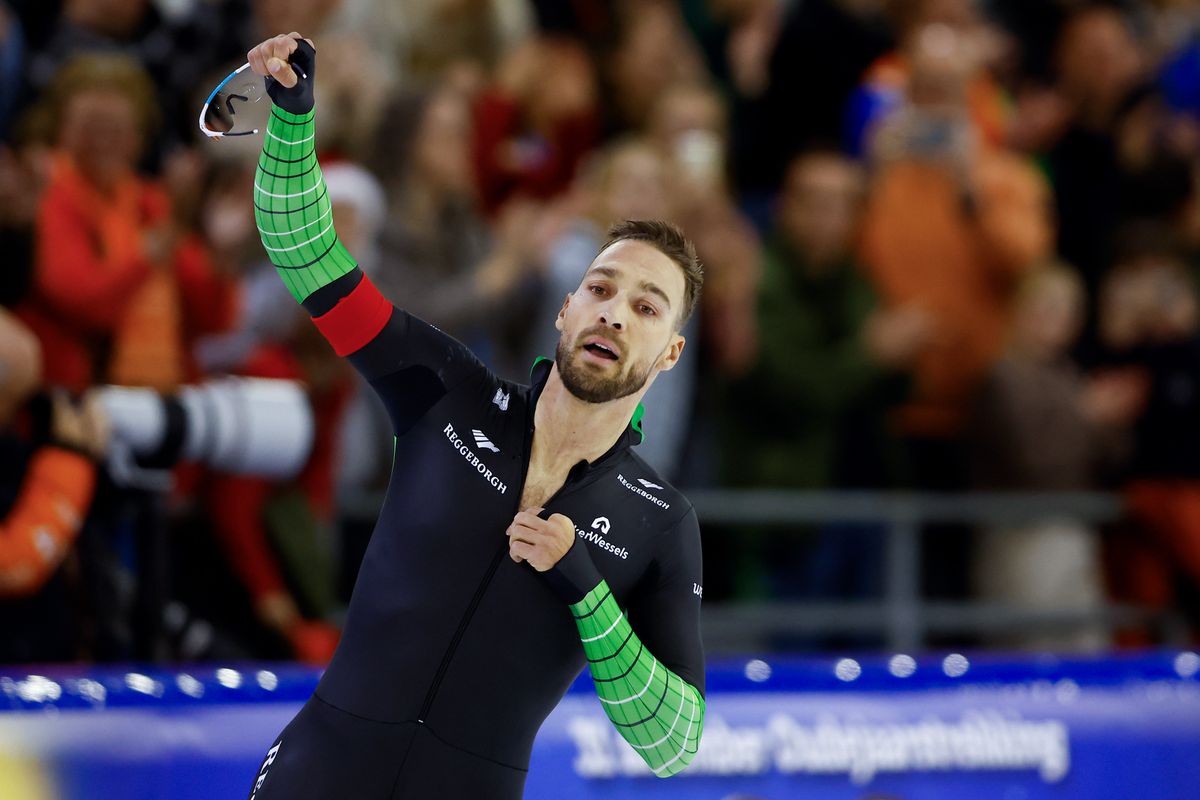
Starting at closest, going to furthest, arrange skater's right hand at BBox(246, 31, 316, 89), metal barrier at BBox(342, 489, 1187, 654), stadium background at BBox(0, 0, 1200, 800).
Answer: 1. skater's right hand at BBox(246, 31, 316, 89)
2. stadium background at BBox(0, 0, 1200, 800)
3. metal barrier at BBox(342, 489, 1187, 654)

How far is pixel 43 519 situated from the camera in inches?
198

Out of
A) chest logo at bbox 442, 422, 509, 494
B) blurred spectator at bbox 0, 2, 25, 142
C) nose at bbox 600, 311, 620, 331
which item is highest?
blurred spectator at bbox 0, 2, 25, 142

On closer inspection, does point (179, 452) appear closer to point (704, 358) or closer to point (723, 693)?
point (723, 693)

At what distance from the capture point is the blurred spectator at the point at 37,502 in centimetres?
498

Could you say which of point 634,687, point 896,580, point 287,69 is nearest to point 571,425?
point 634,687

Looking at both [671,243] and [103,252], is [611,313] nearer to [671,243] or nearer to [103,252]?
[671,243]

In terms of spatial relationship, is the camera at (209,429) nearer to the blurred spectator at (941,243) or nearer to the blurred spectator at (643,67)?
the blurred spectator at (643,67)

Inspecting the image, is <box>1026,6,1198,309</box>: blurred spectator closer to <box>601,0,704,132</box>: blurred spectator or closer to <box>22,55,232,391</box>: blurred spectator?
<box>601,0,704,132</box>: blurred spectator

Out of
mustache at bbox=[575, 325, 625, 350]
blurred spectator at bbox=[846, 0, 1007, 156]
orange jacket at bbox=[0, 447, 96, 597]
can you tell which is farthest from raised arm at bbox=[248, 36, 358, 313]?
blurred spectator at bbox=[846, 0, 1007, 156]

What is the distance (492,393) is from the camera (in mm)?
3703

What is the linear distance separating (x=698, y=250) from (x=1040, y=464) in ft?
6.45

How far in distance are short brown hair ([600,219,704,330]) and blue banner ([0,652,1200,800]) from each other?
150cm

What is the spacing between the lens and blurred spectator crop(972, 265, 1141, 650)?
791 centimetres

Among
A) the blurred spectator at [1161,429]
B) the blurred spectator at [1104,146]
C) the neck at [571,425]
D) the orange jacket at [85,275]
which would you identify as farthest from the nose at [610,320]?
the blurred spectator at [1104,146]
